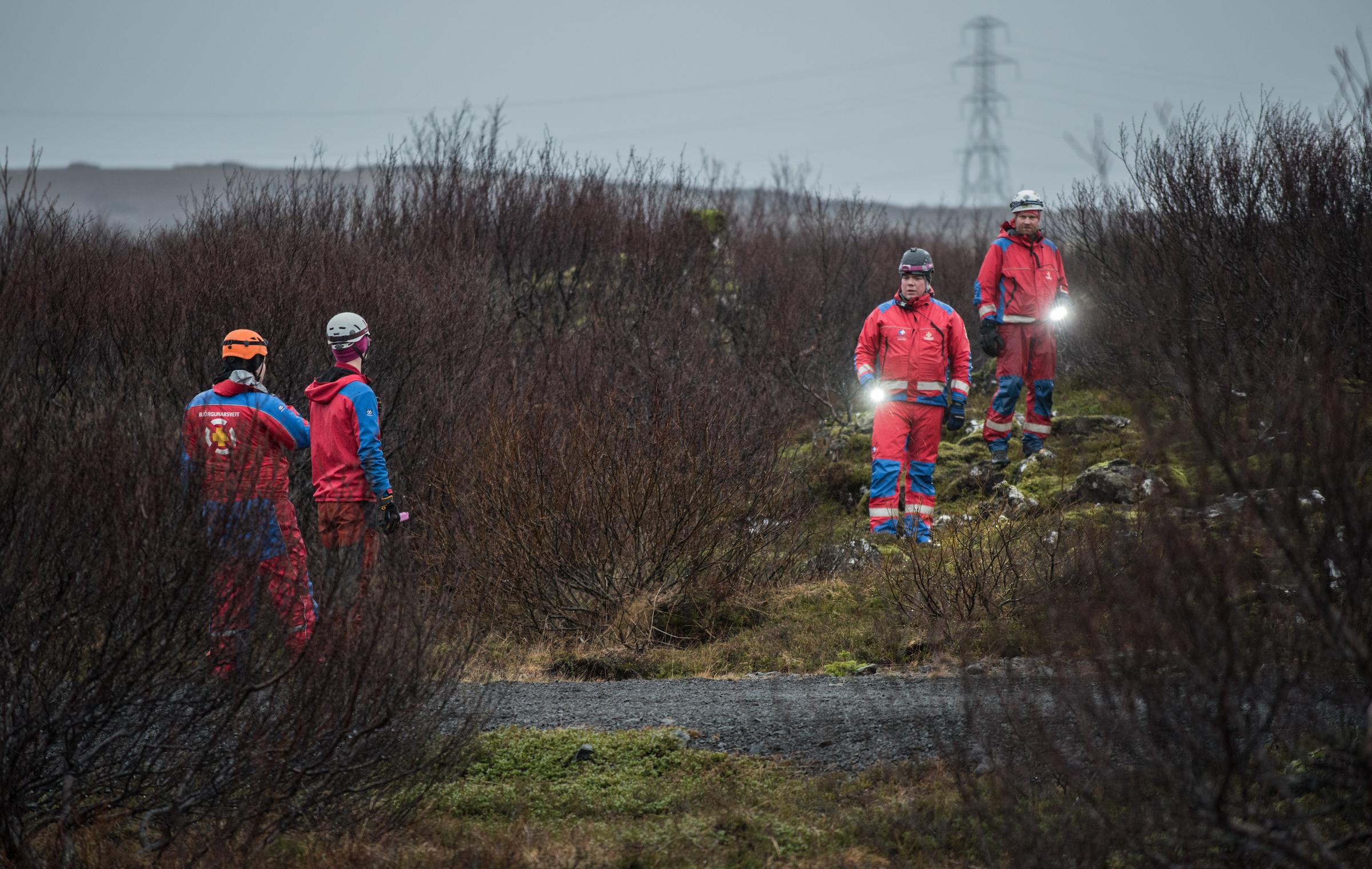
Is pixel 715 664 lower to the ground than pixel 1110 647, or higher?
lower

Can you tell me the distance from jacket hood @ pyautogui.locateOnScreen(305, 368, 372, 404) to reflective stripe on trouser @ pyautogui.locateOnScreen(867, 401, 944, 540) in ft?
12.4

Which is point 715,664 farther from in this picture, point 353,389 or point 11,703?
point 11,703

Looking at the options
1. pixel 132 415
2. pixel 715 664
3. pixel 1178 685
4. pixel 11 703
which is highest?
pixel 132 415

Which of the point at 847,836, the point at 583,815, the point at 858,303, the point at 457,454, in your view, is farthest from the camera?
the point at 858,303

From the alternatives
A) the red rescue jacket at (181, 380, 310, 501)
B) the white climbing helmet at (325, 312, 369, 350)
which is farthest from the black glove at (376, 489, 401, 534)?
Answer: the white climbing helmet at (325, 312, 369, 350)

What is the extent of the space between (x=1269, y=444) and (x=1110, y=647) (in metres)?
0.70

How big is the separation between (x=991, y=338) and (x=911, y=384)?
1353 millimetres

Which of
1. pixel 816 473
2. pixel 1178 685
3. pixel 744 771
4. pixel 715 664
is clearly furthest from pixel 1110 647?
pixel 816 473

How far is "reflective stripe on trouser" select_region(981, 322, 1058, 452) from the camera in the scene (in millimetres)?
10172

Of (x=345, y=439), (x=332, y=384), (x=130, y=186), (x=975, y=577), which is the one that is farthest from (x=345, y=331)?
(x=130, y=186)

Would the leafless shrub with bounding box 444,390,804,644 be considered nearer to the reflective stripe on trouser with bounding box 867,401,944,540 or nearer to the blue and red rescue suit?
the reflective stripe on trouser with bounding box 867,401,944,540

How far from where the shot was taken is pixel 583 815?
4.71 metres

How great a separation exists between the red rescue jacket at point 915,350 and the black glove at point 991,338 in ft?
2.61

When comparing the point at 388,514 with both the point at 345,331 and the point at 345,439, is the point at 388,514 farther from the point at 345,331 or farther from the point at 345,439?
the point at 345,331
